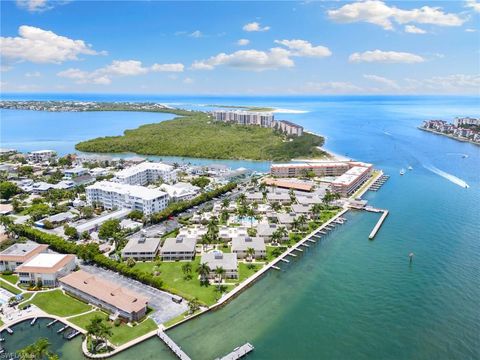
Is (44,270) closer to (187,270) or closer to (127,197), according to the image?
(187,270)

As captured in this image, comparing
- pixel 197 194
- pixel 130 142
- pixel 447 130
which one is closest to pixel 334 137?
pixel 447 130

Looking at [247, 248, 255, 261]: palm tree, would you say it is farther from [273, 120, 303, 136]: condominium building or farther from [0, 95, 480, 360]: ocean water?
[273, 120, 303, 136]: condominium building

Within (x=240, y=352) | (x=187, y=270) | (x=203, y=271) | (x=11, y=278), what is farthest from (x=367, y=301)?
(x=11, y=278)

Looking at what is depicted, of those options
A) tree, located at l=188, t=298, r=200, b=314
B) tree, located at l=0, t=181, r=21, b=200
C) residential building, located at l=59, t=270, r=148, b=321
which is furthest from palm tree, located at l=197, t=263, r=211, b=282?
tree, located at l=0, t=181, r=21, b=200

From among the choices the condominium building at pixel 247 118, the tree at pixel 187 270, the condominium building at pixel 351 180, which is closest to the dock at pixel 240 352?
the tree at pixel 187 270

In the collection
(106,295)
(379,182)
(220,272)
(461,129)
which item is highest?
(461,129)

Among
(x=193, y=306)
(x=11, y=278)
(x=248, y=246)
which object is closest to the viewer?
(x=193, y=306)
